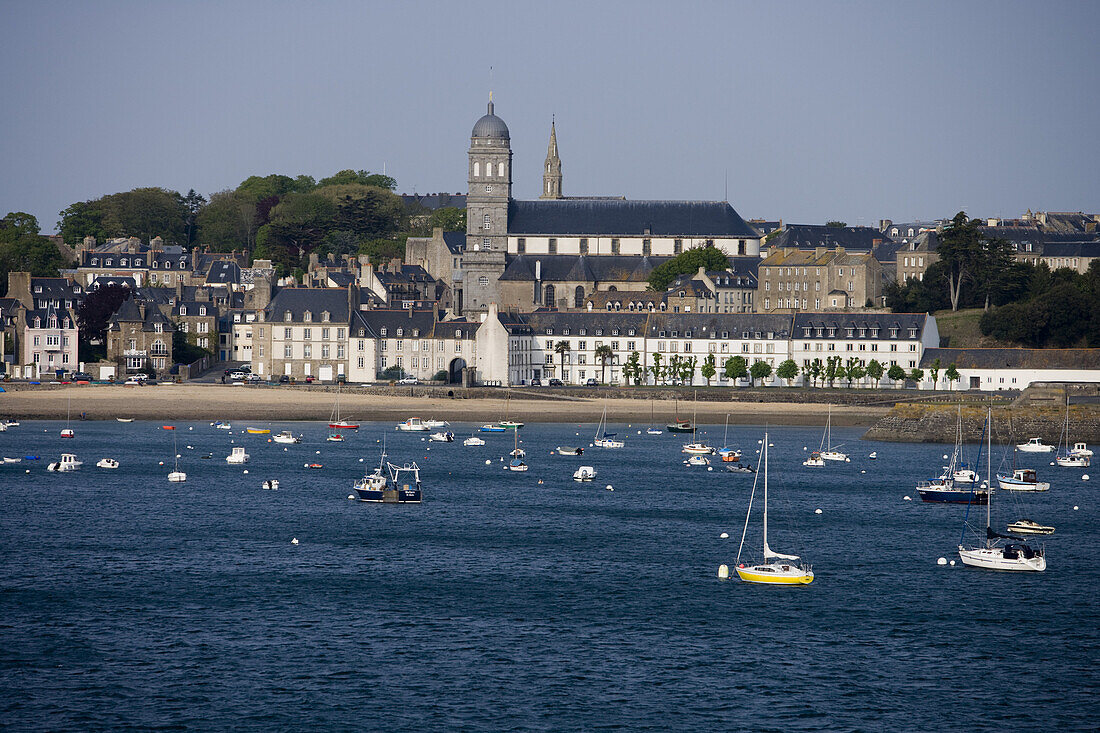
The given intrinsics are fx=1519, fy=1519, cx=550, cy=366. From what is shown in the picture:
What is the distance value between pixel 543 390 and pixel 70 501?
47436 millimetres

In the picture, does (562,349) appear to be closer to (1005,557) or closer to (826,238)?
(826,238)

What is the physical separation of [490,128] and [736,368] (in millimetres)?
37629

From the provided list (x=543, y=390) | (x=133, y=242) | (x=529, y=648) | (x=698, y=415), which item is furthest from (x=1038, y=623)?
(x=133, y=242)

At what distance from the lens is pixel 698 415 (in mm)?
91938

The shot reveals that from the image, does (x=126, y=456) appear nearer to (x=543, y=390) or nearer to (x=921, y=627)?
(x=543, y=390)

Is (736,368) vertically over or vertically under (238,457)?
over

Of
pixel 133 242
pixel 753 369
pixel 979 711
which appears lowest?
pixel 979 711

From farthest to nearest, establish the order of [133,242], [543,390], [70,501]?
[133,242] < [543,390] < [70,501]

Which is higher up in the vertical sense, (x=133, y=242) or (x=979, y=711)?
(x=133, y=242)

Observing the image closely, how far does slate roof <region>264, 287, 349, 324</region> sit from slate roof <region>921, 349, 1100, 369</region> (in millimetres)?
39610

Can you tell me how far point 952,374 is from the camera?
95438 mm

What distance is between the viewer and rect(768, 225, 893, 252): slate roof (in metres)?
133

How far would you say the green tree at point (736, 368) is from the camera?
331 ft

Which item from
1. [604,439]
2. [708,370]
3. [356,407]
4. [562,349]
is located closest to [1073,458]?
[604,439]
